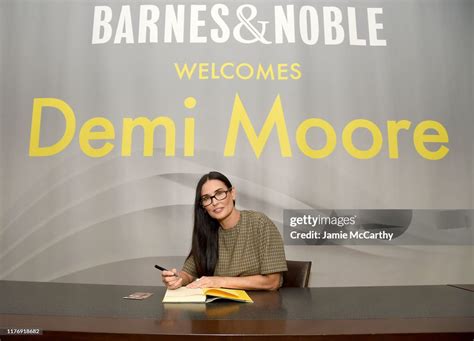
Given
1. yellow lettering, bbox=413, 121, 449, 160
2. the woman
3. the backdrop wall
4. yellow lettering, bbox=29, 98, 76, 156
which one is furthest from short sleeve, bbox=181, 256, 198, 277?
yellow lettering, bbox=413, 121, 449, 160

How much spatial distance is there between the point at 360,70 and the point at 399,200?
3.42 ft

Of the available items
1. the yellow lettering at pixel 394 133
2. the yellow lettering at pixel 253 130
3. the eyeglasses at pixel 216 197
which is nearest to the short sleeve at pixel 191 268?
the eyeglasses at pixel 216 197

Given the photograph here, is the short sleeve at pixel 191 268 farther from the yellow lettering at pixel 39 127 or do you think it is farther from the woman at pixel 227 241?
the yellow lettering at pixel 39 127

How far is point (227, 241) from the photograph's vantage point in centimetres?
227

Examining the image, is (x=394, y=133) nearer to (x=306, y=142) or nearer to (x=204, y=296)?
(x=306, y=142)

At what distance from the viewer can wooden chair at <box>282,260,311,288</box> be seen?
7.53 ft

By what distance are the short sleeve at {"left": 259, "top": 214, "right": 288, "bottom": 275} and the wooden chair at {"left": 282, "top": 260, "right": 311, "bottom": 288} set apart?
23cm

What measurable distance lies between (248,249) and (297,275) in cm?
33

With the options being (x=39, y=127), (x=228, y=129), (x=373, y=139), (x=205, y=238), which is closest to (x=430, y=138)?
(x=373, y=139)

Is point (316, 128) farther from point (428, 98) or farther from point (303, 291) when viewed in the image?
point (303, 291)

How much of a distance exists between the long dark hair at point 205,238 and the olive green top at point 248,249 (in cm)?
3

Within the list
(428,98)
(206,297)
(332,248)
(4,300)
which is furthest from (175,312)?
(428,98)

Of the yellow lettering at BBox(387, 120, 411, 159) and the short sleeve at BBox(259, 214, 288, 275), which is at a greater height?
the yellow lettering at BBox(387, 120, 411, 159)

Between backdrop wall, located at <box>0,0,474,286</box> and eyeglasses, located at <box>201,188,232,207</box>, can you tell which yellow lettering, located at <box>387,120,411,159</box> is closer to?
backdrop wall, located at <box>0,0,474,286</box>
